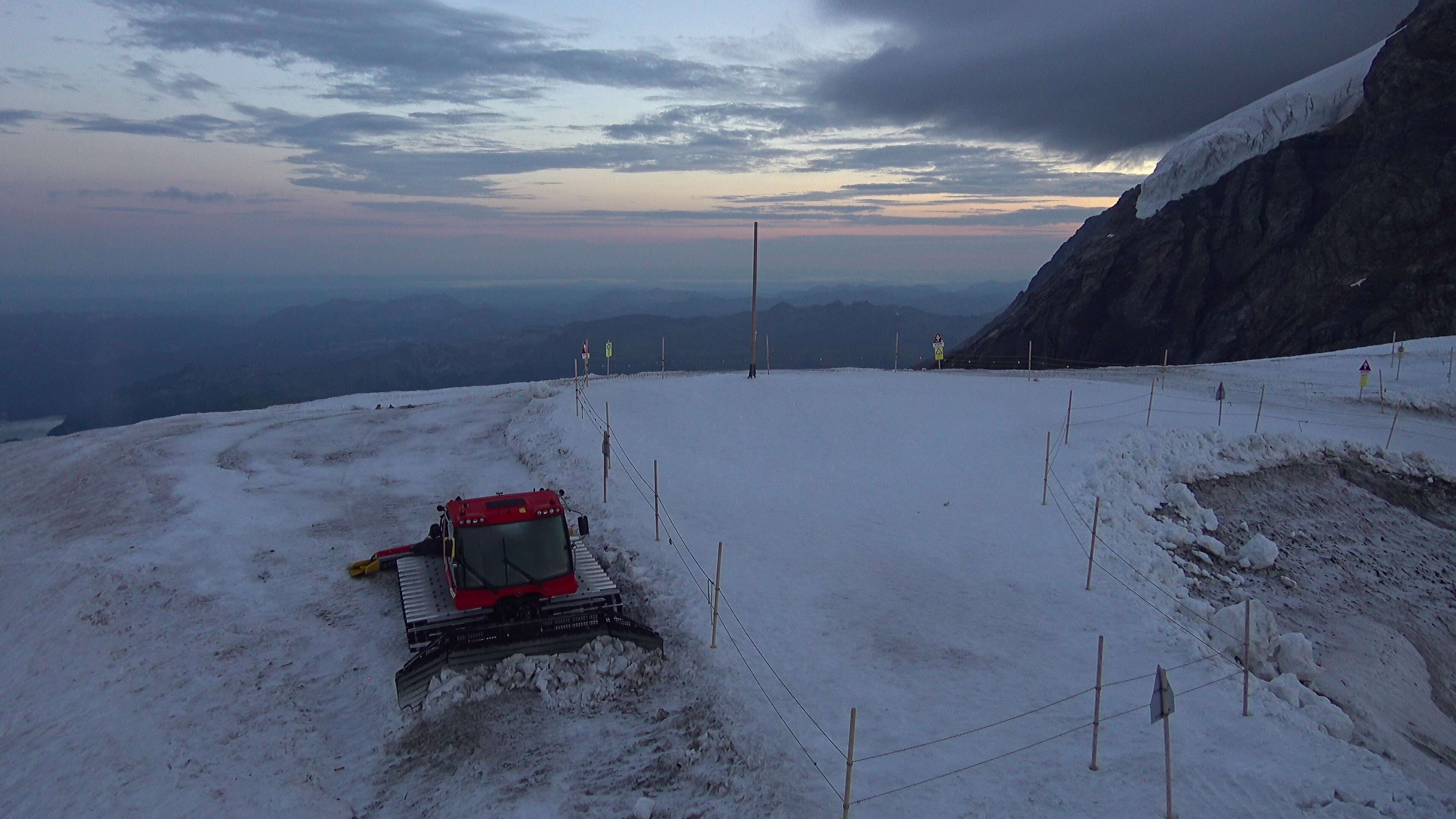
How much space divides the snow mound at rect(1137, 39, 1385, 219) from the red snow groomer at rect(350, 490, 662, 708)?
269 ft

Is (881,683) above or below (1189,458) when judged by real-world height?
below

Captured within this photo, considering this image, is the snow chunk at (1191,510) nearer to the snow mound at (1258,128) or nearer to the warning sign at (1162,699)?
the warning sign at (1162,699)

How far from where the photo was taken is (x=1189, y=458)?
19469 millimetres

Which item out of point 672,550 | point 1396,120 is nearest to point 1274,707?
point 672,550

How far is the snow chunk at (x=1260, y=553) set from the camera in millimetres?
15766

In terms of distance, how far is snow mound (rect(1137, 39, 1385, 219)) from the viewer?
67.4 m

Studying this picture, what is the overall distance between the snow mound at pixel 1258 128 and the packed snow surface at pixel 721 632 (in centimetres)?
5827

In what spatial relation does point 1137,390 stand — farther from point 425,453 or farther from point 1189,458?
point 425,453

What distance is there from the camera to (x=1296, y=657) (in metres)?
11.3

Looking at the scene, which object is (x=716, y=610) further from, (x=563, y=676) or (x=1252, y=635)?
(x=1252, y=635)

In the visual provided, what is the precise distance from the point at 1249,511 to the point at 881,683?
40.9ft

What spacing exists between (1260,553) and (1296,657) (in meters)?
5.32

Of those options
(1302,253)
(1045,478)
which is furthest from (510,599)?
(1302,253)

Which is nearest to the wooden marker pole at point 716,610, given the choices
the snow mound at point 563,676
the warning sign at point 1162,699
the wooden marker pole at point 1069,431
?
the snow mound at point 563,676
